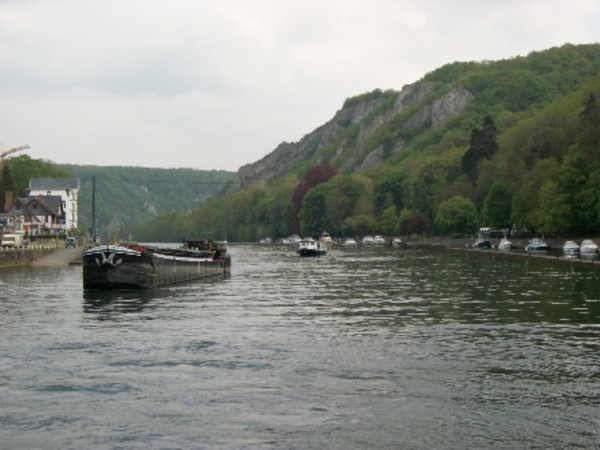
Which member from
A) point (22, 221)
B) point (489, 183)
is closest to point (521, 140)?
point (489, 183)

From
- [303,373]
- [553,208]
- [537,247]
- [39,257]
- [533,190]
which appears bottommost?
[303,373]

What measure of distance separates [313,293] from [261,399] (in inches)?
1521

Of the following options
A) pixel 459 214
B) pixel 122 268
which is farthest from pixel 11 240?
pixel 459 214

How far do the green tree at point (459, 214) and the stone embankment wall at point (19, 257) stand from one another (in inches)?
3840

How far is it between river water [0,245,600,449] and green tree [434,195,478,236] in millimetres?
133436

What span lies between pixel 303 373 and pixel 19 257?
287ft

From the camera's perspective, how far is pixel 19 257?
110 metres

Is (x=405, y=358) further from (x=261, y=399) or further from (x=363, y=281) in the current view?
(x=363, y=281)

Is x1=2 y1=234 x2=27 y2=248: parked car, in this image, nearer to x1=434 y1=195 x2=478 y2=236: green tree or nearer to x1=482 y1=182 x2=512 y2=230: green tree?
x1=482 y1=182 x2=512 y2=230: green tree

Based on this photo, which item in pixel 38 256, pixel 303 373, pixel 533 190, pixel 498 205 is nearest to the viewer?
pixel 303 373

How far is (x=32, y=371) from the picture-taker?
1199 inches

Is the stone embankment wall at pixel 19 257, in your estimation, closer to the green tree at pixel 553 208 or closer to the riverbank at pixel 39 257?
the riverbank at pixel 39 257

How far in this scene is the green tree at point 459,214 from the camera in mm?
190125

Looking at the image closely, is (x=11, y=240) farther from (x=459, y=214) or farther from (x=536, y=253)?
(x=459, y=214)
